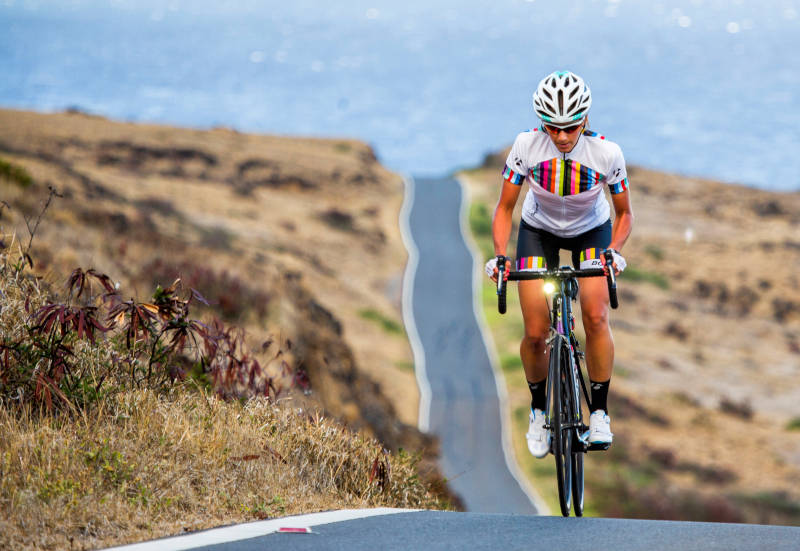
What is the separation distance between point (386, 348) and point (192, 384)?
3548cm

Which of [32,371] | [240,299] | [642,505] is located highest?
[240,299]

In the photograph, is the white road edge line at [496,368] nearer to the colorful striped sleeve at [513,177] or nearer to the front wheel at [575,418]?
the front wheel at [575,418]

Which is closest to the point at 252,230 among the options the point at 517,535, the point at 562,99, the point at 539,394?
the point at 539,394

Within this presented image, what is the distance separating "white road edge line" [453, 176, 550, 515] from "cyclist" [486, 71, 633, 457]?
22.4 m

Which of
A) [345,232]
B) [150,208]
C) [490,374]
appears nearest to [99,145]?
[345,232]

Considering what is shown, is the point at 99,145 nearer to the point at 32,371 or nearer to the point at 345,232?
the point at 345,232

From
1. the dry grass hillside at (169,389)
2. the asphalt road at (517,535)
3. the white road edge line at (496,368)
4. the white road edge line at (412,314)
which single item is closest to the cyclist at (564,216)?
the asphalt road at (517,535)

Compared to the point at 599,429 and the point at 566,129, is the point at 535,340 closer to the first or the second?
the point at 599,429

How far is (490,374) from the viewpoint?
135 feet

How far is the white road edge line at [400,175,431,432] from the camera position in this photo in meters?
37.7

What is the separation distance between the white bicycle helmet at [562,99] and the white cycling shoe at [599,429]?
2.11 metres

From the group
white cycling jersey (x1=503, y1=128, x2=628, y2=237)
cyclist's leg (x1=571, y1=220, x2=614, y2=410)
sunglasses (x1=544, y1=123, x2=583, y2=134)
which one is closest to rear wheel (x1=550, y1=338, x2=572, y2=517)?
cyclist's leg (x1=571, y1=220, x2=614, y2=410)

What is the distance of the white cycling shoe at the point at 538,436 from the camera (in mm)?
6988

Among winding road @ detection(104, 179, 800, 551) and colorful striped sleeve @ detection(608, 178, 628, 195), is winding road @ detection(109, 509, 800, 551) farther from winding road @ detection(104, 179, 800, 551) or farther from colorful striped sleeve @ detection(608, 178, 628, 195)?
colorful striped sleeve @ detection(608, 178, 628, 195)
